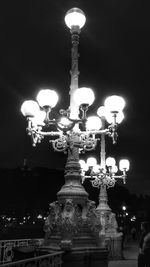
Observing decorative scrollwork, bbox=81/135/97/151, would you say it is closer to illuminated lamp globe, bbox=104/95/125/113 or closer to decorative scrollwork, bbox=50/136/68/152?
decorative scrollwork, bbox=50/136/68/152

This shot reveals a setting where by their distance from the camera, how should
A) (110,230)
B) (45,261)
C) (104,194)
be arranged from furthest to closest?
(104,194) → (110,230) → (45,261)

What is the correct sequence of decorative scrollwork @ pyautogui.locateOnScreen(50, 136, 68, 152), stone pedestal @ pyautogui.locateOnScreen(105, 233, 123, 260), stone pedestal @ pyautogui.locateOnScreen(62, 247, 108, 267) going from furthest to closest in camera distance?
stone pedestal @ pyautogui.locateOnScreen(105, 233, 123, 260), decorative scrollwork @ pyautogui.locateOnScreen(50, 136, 68, 152), stone pedestal @ pyautogui.locateOnScreen(62, 247, 108, 267)

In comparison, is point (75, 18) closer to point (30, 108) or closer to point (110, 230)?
point (30, 108)

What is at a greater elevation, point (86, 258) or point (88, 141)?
point (88, 141)

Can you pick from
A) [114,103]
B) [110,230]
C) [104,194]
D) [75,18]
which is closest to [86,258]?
[114,103]

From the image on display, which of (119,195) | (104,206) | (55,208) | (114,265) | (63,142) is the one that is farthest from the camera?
(119,195)

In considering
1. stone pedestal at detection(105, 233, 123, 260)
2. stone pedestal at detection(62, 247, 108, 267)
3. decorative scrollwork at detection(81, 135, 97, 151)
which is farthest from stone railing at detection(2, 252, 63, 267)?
stone pedestal at detection(105, 233, 123, 260)

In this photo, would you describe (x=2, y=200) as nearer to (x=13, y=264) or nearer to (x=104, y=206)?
(x=104, y=206)

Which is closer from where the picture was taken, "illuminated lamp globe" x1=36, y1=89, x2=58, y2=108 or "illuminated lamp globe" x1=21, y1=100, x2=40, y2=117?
"illuminated lamp globe" x1=36, y1=89, x2=58, y2=108

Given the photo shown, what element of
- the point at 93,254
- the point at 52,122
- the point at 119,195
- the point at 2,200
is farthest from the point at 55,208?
the point at 119,195

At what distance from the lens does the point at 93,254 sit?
9.55 meters

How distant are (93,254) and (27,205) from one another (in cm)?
5332

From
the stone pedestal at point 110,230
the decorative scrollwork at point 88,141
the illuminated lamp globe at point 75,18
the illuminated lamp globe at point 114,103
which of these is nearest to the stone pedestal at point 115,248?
the stone pedestal at point 110,230

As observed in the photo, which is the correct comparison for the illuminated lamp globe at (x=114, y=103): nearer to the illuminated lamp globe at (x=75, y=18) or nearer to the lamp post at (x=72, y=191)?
the lamp post at (x=72, y=191)
